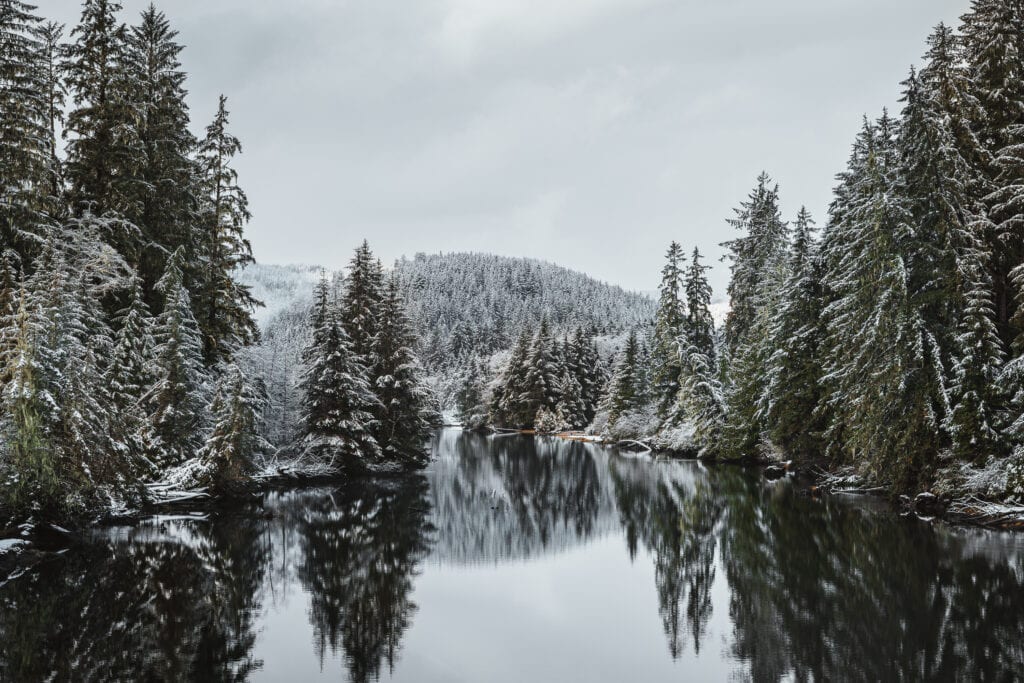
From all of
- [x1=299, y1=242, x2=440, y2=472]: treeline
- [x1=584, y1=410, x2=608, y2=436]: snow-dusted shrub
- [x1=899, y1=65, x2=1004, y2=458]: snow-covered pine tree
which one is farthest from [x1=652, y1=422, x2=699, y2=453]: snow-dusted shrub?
[x1=899, y1=65, x2=1004, y2=458]: snow-covered pine tree

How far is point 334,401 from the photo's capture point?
30875mm

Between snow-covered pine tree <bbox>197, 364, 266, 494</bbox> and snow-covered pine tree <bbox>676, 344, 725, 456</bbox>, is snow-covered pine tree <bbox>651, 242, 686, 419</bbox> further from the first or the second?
snow-covered pine tree <bbox>197, 364, 266, 494</bbox>

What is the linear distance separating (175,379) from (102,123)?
882cm

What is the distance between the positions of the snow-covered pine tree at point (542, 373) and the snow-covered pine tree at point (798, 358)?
1623 inches

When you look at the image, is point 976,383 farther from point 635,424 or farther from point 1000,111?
point 635,424

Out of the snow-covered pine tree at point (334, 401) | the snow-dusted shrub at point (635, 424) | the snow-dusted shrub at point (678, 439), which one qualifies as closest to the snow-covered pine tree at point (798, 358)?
the snow-dusted shrub at point (678, 439)

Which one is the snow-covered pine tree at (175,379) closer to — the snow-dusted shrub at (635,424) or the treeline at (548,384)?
the snow-dusted shrub at (635,424)

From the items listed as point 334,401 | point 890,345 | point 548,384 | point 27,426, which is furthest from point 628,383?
point 27,426

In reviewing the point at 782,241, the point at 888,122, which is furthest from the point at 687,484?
the point at 782,241

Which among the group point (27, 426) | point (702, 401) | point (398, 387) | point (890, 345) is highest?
point (890, 345)

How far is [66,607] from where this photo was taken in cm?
1154

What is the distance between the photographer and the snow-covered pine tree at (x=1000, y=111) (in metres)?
20.3

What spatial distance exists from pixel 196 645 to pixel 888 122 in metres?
30.2

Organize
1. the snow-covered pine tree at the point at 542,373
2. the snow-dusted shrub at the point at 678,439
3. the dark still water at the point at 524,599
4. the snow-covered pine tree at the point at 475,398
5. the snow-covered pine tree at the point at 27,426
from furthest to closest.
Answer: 1. the snow-covered pine tree at the point at 475,398
2. the snow-covered pine tree at the point at 542,373
3. the snow-dusted shrub at the point at 678,439
4. the snow-covered pine tree at the point at 27,426
5. the dark still water at the point at 524,599
